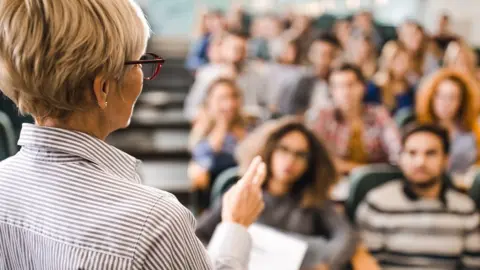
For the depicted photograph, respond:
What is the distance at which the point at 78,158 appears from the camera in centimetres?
61

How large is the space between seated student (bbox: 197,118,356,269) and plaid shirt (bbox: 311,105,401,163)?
1.03 metres

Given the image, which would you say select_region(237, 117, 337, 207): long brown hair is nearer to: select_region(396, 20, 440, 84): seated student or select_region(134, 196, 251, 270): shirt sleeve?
select_region(134, 196, 251, 270): shirt sleeve

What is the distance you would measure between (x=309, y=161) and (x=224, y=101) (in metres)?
1.03

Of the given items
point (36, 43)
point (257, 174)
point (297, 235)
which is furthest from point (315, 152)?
point (36, 43)

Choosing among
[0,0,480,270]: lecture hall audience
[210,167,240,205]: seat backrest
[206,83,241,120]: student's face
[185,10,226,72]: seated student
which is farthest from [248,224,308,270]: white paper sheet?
[185,10,226,72]: seated student

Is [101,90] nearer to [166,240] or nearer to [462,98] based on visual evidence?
[166,240]

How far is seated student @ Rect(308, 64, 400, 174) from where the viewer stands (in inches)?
118

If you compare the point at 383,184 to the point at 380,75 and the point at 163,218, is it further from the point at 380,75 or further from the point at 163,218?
the point at 380,75

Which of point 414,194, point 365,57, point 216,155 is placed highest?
point 365,57

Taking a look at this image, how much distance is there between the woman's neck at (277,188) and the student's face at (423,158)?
53cm

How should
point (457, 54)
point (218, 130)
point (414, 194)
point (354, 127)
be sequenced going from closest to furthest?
point (414, 194), point (218, 130), point (354, 127), point (457, 54)

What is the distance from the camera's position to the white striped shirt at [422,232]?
1982mm

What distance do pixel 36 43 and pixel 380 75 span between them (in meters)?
4.11

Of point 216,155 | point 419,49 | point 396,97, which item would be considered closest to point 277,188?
point 216,155
